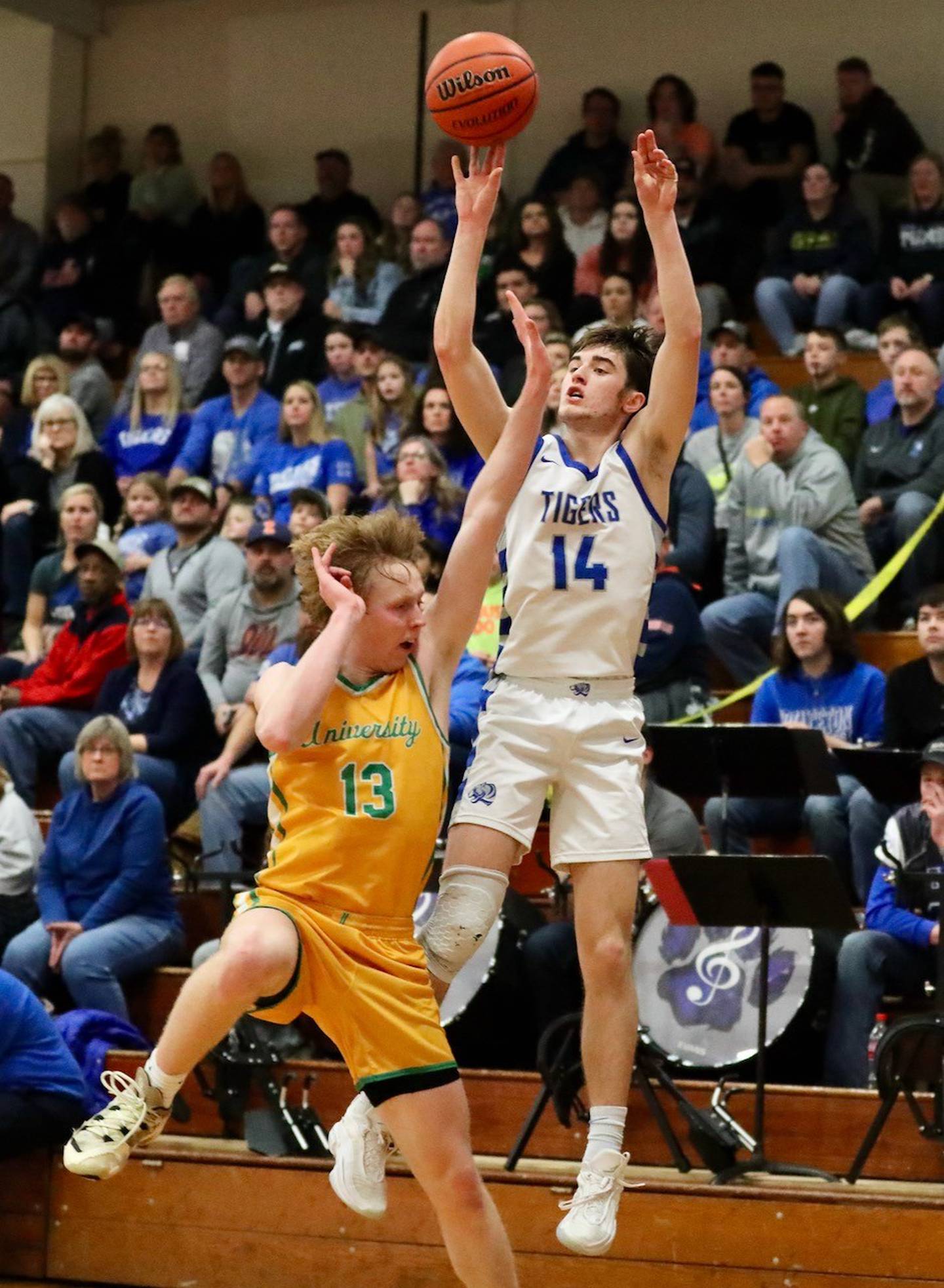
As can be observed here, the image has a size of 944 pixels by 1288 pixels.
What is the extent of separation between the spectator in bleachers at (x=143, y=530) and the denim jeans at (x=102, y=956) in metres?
2.99

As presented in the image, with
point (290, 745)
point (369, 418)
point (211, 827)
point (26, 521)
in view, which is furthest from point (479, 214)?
point (26, 521)

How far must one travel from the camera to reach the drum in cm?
658

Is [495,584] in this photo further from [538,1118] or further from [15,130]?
[15,130]

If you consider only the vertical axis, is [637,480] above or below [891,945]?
above

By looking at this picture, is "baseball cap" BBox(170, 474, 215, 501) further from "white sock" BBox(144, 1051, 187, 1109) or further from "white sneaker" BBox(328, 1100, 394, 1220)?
"white sock" BBox(144, 1051, 187, 1109)

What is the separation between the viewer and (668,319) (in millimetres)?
4699

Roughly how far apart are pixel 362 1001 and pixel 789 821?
376 centimetres

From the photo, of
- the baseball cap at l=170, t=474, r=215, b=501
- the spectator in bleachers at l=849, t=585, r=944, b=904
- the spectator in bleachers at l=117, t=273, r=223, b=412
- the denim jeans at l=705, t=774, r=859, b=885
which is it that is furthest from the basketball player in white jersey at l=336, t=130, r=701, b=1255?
the spectator in bleachers at l=117, t=273, r=223, b=412

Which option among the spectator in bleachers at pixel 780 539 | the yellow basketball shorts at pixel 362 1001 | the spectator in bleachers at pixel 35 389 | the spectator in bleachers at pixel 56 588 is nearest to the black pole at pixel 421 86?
the spectator in bleachers at pixel 35 389

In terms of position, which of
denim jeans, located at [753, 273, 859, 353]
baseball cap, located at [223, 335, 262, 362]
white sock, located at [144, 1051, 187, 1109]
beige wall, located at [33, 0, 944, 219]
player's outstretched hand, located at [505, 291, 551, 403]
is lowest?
white sock, located at [144, 1051, 187, 1109]

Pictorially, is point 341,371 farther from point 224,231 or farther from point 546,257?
point 224,231

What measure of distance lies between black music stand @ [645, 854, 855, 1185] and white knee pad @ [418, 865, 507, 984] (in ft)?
4.55

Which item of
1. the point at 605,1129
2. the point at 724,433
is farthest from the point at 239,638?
the point at 605,1129

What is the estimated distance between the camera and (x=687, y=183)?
12.0 m
